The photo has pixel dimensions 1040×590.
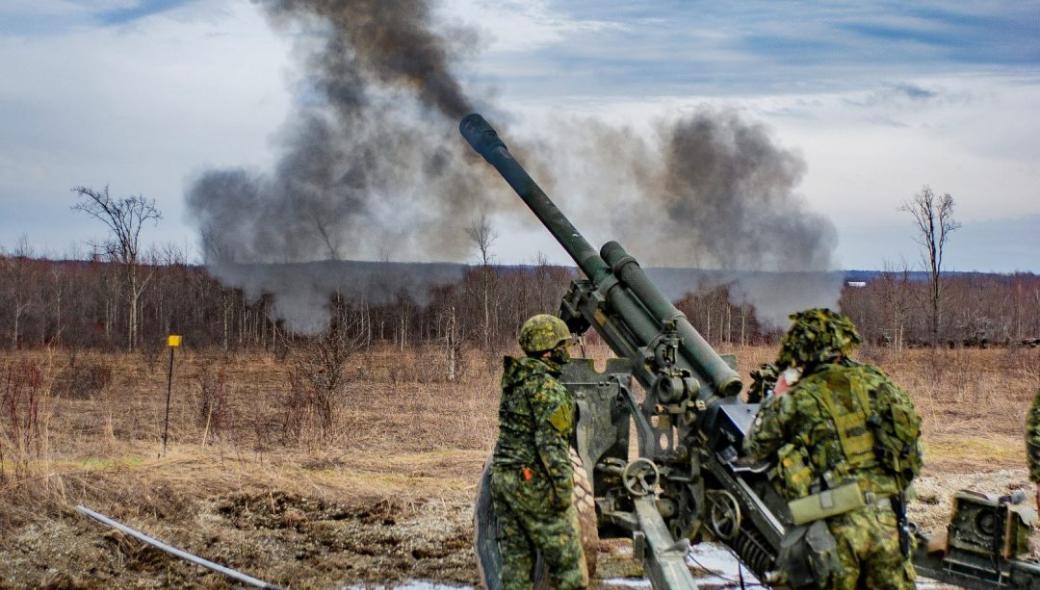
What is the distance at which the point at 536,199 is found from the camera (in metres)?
7.59

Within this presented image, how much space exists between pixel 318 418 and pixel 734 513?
322 inches

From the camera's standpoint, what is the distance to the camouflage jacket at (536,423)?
15.2 ft

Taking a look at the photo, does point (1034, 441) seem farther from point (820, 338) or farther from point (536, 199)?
point (536, 199)

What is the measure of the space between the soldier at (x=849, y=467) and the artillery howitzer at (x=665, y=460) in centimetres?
88

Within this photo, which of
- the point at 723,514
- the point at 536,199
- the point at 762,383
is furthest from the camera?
the point at 536,199

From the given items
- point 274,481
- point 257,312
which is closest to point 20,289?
point 257,312

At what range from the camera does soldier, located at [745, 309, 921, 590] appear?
405 cm

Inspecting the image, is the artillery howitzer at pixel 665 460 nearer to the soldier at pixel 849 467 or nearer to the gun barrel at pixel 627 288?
the gun barrel at pixel 627 288

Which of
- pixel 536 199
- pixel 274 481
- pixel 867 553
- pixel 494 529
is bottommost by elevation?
pixel 274 481

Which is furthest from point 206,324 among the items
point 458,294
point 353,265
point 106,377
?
point 106,377

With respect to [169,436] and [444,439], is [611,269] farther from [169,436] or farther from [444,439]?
[169,436]

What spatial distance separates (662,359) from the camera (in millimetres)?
6129

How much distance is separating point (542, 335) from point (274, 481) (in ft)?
15.5

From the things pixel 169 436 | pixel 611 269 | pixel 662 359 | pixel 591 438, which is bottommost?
pixel 169 436
